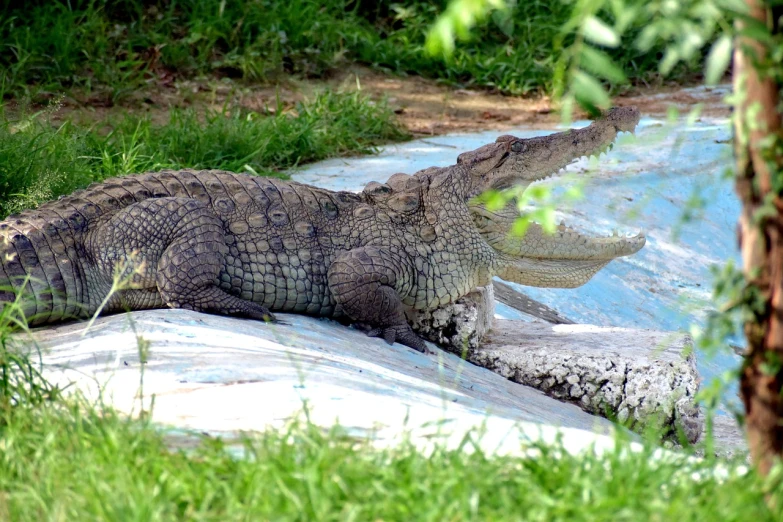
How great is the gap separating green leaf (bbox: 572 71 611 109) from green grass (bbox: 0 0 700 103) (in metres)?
7.09

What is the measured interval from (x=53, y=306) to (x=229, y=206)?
0.90 metres

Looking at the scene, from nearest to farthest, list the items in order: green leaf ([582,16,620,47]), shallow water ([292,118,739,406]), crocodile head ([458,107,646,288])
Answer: green leaf ([582,16,620,47])
crocodile head ([458,107,646,288])
shallow water ([292,118,739,406])

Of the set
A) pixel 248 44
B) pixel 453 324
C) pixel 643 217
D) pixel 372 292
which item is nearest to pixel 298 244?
pixel 372 292

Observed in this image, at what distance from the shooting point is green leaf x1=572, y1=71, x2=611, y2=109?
1856 millimetres

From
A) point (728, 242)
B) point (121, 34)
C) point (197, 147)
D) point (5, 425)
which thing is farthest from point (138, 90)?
point (5, 425)

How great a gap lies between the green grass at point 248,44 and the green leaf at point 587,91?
7089 mm

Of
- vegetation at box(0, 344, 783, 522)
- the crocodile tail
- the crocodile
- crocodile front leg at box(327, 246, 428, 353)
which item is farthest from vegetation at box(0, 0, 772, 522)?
crocodile front leg at box(327, 246, 428, 353)

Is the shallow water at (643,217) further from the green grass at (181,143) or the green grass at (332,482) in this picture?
the green grass at (332,482)

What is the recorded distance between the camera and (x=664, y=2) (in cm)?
203

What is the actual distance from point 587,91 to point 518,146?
10.6 ft

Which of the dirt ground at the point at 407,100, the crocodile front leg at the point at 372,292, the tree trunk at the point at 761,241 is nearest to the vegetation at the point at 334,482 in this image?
the tree trunk at the point at 761,241

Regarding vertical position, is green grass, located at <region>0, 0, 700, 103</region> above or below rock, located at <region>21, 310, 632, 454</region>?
above

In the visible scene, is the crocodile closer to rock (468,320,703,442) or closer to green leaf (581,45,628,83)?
rock (468,320,703,442)

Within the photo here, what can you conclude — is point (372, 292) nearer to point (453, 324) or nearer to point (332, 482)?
point (453, 324)
